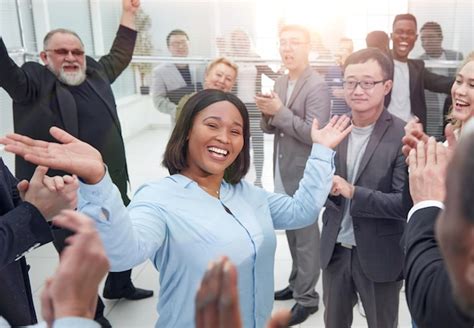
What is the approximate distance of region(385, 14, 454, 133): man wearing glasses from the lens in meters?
3.15

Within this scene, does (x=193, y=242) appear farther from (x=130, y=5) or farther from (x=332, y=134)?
(x=130, y=5)

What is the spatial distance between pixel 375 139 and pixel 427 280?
1.13 metres

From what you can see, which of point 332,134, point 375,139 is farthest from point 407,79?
point 332,134

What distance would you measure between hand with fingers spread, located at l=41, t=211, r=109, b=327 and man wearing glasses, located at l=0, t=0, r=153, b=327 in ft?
6.80

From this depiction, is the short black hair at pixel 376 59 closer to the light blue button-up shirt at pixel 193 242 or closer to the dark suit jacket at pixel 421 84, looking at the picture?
the light blue button-up shirt at pixel 193 242

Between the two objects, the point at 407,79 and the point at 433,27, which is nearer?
the point at 407,79

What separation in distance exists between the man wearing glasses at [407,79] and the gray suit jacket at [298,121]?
0.65 metres

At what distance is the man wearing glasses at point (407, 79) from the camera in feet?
10.3

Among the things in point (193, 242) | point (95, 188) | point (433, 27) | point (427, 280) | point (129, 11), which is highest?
point (129, 11)

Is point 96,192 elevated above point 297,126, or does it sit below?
above

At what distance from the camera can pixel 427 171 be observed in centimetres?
98

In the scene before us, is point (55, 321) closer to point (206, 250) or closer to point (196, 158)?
point (206, 250)

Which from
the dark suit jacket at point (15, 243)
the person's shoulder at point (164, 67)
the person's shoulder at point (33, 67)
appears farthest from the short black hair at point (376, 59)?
the person's shoulder at point (164, 67)

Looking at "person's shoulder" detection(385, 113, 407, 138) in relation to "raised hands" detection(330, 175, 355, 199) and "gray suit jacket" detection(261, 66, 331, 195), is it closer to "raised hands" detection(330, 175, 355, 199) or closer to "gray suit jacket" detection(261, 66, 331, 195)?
"raised hands" detection(330, 175, 355, 199)
